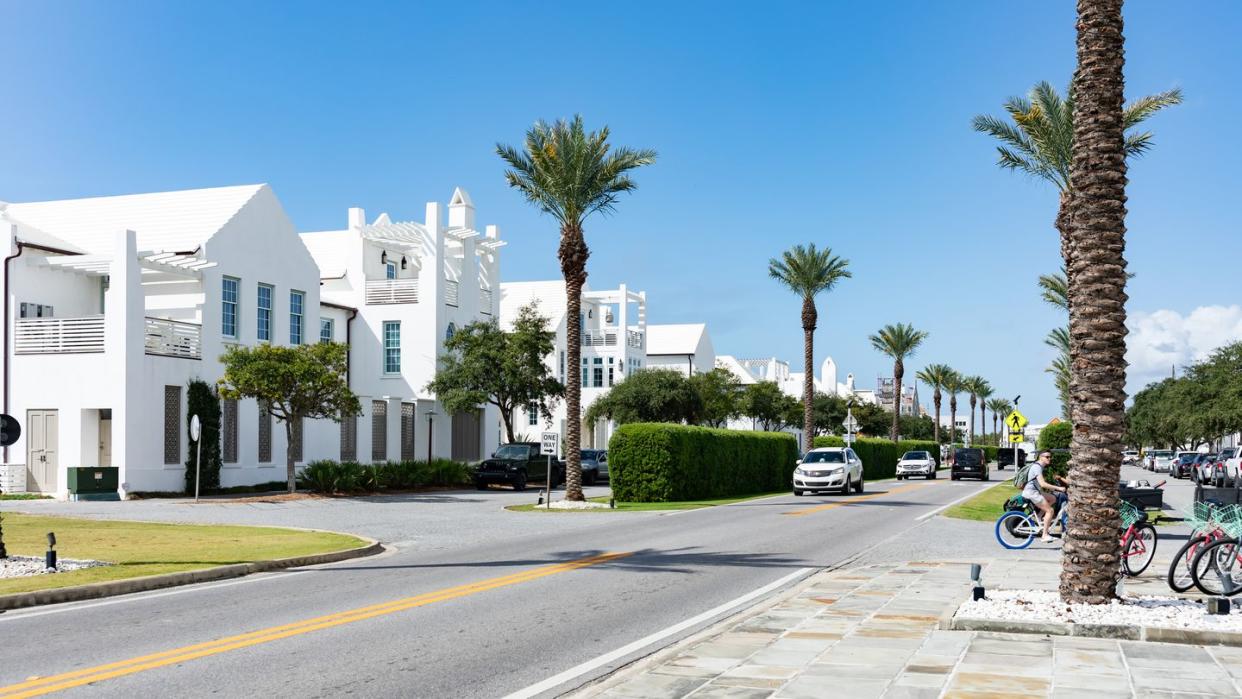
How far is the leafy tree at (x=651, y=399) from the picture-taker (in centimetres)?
6469

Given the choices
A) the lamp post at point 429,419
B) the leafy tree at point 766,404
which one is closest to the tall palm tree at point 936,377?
the leafy tree at point 766,404

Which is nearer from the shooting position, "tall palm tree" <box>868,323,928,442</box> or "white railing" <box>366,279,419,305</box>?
"white railing" <box>366,279,419,305</box>

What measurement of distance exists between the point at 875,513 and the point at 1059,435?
2690cm

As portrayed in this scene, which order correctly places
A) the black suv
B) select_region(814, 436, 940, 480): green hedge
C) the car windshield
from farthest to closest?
select_region(814, 436, 940, 480): green hedge → the car windshield → the black suv

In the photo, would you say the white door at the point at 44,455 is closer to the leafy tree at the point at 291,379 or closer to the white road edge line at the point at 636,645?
the leafy tree at the point at 291,379

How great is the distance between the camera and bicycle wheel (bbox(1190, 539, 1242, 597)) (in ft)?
39.8

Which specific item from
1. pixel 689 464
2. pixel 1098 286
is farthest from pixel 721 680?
pixel 689 464

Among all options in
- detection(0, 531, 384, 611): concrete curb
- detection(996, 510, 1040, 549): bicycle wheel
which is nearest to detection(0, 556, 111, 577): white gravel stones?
detection(0, 531, 384, 611): concrete curb

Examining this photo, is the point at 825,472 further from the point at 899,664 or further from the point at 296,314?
the point at 899,664

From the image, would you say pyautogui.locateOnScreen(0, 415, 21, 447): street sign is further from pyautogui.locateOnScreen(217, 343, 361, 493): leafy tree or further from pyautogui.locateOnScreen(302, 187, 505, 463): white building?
pyautogui.locateOnScreen(302, 187, 505, 463): white building

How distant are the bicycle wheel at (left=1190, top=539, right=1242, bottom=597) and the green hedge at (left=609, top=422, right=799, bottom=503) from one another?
22.6 metres

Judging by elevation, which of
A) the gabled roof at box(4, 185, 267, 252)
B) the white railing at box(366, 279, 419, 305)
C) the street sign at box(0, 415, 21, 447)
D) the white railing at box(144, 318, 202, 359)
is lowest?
the street sign at box(0, 415, 21, 447)

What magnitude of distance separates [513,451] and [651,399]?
21.4 m

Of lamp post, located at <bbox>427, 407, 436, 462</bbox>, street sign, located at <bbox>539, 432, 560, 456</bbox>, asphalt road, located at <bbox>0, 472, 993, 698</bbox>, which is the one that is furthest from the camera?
lamp post, located at <bbox>427, 407, 436, 462</bbox>
